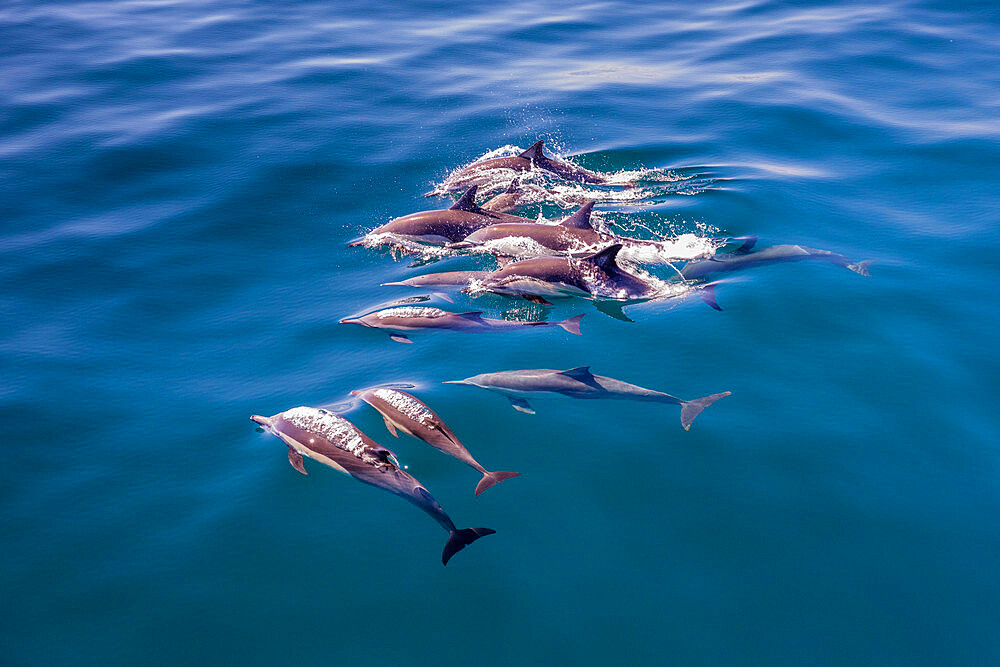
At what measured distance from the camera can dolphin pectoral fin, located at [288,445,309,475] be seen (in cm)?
618

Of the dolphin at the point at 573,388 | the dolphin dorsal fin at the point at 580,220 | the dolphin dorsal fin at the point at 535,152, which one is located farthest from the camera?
the dolphin dorsal fin at the point at 535,152

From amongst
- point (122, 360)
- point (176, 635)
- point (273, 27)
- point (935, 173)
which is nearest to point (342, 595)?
point (176, 635)

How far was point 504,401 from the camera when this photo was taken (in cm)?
702

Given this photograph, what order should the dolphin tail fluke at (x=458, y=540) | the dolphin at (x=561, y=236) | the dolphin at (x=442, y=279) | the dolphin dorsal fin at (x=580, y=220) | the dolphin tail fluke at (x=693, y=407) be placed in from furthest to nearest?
the dolphin dorsal fin at (x=580, y=220), the dolphin at (x=561, y=236), the dolphin at (x=442, y=279), the dolphin tail fluke at (x=693, y=407), the dolphin tail fluke at (x=458, y=540)

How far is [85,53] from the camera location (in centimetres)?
2022

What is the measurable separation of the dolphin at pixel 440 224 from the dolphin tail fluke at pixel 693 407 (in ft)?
15.3

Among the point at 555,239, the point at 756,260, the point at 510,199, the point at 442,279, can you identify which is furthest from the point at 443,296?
the point at 756,260

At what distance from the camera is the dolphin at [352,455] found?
218 inches

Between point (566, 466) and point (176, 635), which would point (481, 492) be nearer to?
point (566, 466)

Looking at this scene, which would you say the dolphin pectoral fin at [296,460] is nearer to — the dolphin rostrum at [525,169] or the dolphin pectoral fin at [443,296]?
the dolphin pectoral fin at [443,296]

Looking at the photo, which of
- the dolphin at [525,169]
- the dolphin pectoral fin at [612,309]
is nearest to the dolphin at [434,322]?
the dolphin pectoral fin at [612,309]

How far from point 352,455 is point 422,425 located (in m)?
0.71

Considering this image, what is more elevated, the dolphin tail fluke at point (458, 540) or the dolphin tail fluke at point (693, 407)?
the dolphin tail fluke at point (693, 407)

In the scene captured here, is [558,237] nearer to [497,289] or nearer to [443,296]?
[497,289]
